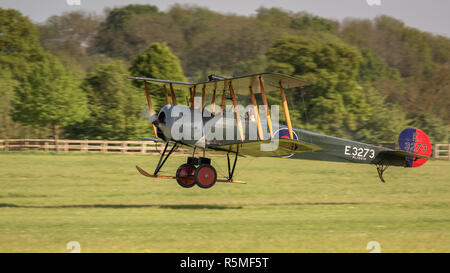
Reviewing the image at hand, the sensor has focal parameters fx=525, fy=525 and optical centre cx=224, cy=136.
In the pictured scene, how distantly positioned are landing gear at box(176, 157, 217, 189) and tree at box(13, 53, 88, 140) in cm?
2582

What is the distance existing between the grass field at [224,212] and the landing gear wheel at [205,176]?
75 cm

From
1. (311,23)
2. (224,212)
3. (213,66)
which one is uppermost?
(311,23)

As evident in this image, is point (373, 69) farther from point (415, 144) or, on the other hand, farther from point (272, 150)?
point (272, 150)

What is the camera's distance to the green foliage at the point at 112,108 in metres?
36.7

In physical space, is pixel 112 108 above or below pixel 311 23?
below

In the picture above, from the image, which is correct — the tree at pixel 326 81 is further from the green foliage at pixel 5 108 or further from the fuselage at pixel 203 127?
the fuselage at pixel 203 127

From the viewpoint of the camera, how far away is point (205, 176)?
1283 centimetres

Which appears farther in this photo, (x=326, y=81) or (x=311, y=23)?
(x=311, y=23)

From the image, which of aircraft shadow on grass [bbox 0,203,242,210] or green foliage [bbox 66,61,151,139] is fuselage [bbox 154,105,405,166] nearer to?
aircraft shadow on grass [bbox 0,203,242,210]

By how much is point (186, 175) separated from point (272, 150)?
2.30 meters

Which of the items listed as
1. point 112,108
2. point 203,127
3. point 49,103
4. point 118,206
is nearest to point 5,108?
point 49,103

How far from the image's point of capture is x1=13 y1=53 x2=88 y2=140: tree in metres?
37.3

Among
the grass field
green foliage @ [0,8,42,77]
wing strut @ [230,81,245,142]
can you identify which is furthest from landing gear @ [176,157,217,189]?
green foliage @ [0,8,42,77]

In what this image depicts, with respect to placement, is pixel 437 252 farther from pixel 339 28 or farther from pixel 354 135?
pixel 339 28
